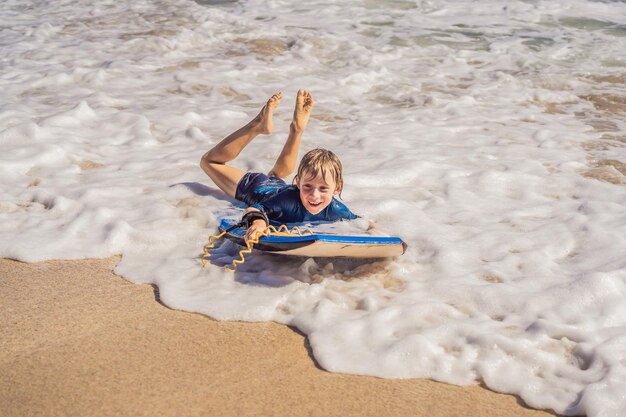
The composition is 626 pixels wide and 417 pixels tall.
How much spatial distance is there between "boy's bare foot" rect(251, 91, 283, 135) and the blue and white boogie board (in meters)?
0.93

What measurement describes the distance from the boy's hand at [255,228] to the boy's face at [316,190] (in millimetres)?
310

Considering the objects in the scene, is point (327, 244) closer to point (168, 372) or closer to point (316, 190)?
point (316, 190)

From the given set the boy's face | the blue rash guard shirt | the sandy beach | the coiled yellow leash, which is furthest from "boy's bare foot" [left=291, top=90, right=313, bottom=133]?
the sandy beach

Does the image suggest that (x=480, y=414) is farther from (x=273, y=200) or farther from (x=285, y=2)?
(x=285, y=2)

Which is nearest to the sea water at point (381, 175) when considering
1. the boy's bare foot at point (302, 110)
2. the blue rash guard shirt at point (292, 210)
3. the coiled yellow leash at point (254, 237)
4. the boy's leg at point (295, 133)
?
the coiled yellow leash at point (254, 237)

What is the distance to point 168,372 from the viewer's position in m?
2.94

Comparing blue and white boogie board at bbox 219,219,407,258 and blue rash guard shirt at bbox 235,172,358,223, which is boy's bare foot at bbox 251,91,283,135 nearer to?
blue rash guard shirt at bbox 235,172,358,223

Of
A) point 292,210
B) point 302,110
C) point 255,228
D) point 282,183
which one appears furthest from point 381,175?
point 255,228

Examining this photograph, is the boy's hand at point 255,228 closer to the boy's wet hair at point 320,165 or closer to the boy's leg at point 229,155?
the boy's wet hair at point 320,165

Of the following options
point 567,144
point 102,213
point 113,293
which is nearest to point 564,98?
point 567,144

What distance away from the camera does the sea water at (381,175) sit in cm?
329

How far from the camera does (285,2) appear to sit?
12.4 metres

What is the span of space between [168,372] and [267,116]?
2.00 meters

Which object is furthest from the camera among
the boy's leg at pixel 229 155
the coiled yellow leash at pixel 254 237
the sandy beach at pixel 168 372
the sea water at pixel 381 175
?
the boy's leg at pixel 229 155
